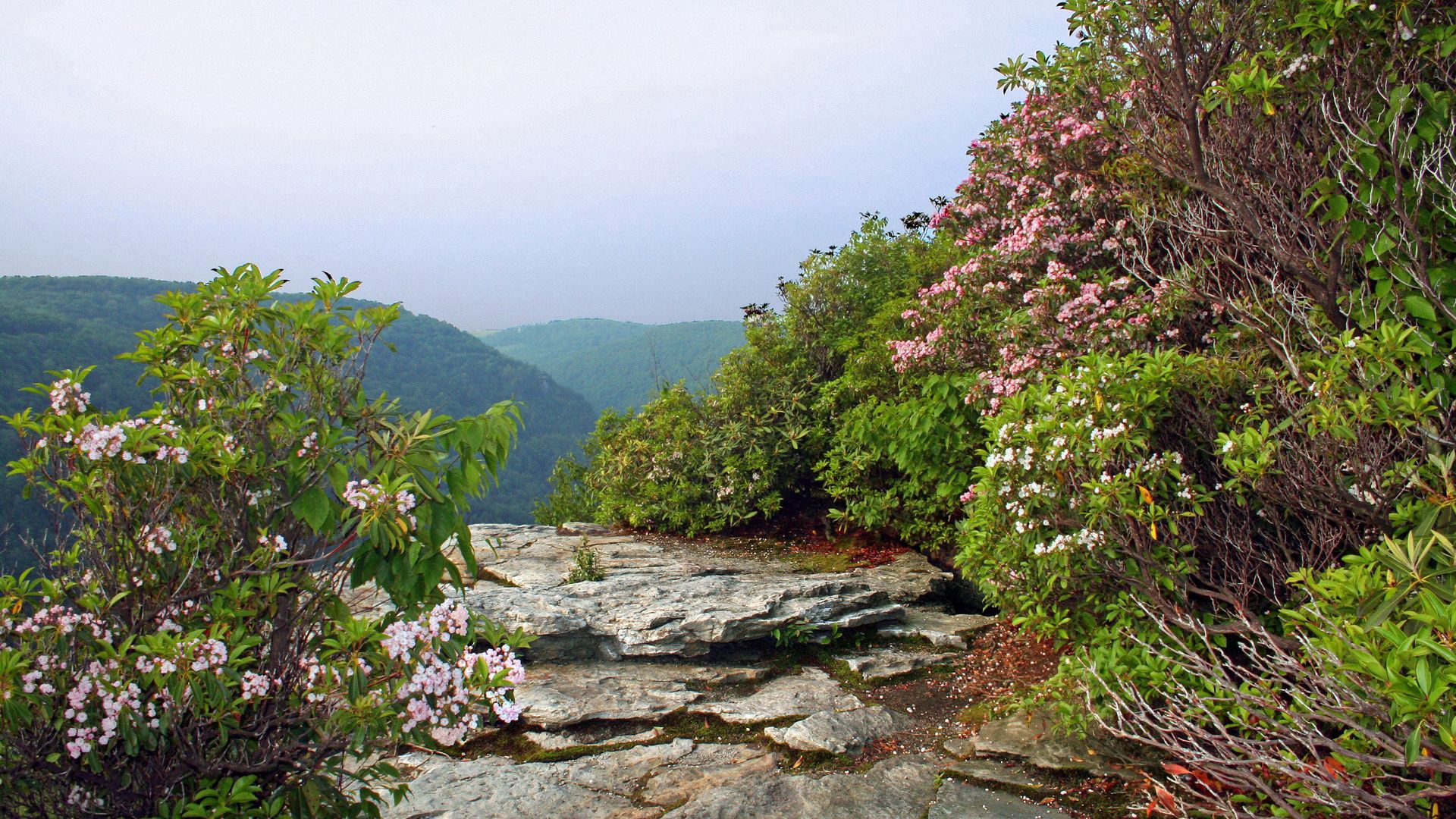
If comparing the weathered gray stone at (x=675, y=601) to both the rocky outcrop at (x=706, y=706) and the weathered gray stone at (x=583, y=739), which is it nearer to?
the rocky outcrop at (x=706, y=706)

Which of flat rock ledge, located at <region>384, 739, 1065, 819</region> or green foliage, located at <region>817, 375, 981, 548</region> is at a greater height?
green foliage, located at <region>817, 375, 981, 548</region>

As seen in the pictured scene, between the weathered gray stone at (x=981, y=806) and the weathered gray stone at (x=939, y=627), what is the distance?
7.13 feet

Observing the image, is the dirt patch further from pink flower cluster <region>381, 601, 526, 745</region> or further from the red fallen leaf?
pink flower cluster <region>381, 601, 526, 745</region>

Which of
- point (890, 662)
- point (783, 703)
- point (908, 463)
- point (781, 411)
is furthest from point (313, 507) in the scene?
point (781, 411)

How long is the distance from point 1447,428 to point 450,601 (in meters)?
4.02

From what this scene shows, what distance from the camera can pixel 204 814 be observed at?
246 centimetres

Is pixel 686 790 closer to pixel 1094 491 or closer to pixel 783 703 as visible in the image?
pixel 783 703

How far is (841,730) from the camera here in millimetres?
4477

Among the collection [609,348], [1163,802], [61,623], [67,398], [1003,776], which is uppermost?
[609,348]

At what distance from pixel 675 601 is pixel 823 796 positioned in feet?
8.04

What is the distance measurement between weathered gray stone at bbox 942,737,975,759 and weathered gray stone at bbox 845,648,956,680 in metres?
1.03

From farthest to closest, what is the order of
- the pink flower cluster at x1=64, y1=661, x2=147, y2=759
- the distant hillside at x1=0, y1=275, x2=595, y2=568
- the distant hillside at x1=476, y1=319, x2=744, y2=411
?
the distant hillside at x1=476, y1=319, x2=744, y2=411, the distant hillside at x1=0, y1=275, x2=595, y2=568, the pink flower cluster at x1=64, y1=661, x2=147, y2=759

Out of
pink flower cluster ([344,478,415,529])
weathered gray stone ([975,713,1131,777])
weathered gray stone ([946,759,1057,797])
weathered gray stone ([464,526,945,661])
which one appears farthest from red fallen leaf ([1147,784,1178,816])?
pink flower cluster ([344,478,415,529])

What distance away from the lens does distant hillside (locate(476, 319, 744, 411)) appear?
45062 millimetres
